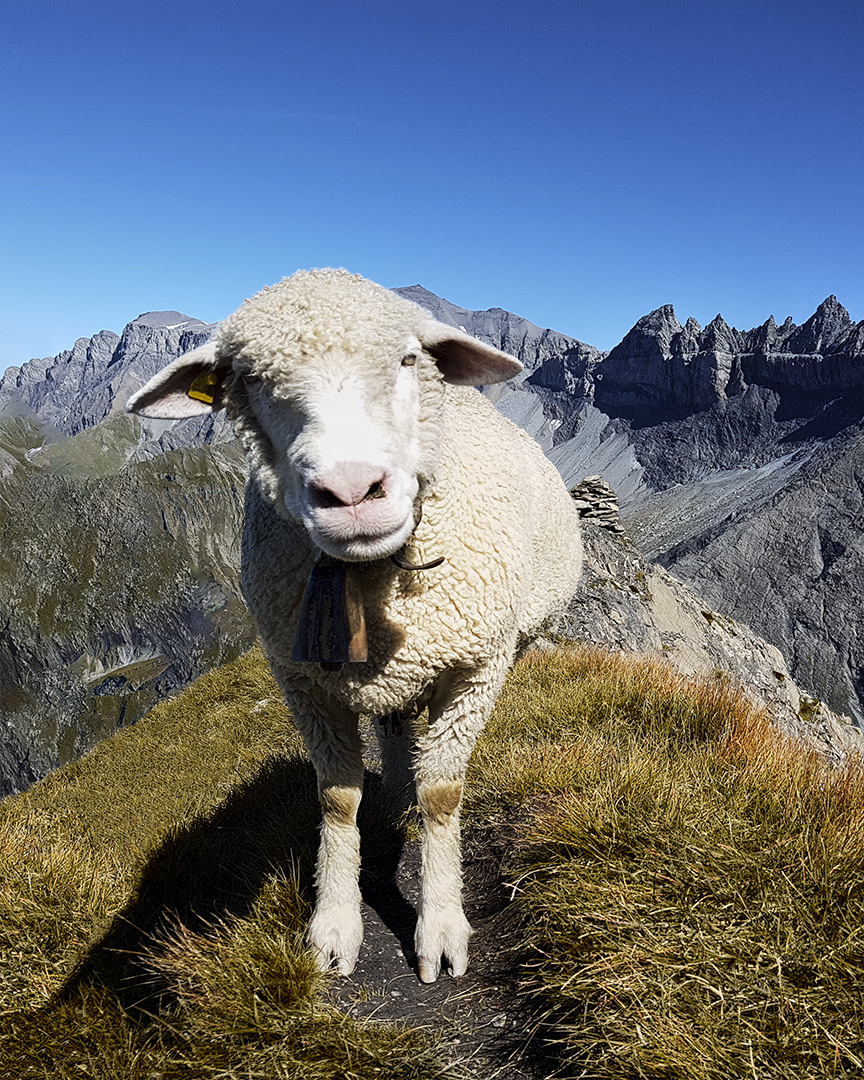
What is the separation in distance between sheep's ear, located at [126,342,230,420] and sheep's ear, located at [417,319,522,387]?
38.2 inches

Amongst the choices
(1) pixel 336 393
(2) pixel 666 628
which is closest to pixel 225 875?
(1) pixel 336 393

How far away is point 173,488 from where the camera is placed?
196000 millimetres

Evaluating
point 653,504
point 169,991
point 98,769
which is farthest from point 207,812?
point 653,504

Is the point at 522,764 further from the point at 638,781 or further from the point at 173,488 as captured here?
the point at 173,488

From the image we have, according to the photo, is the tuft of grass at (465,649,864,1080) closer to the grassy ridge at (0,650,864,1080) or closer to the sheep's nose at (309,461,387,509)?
the grassy ridge at (0,650,864,1080)

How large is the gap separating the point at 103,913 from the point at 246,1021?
5.12 ft

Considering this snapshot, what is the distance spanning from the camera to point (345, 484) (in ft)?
8.32

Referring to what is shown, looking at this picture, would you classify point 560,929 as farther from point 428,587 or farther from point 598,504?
point 598,504

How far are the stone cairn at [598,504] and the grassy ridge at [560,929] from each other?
12286 millimetres

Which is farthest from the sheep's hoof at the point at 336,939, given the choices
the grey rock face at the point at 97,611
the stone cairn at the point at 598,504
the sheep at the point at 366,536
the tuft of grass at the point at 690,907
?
the grey rock face at the point at 97,611

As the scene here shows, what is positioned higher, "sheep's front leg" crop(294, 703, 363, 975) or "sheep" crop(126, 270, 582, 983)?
"sheep" crop(126, 270, 582, 983)

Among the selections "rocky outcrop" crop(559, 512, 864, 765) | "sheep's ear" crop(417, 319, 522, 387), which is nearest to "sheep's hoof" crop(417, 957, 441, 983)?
"sheep's ear" crop(417, 319, 522, 387)

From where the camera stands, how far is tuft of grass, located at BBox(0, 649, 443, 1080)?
277 centimetres

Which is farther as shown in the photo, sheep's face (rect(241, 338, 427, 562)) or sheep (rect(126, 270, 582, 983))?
sheep (rect(126, 270, 582, 983))
